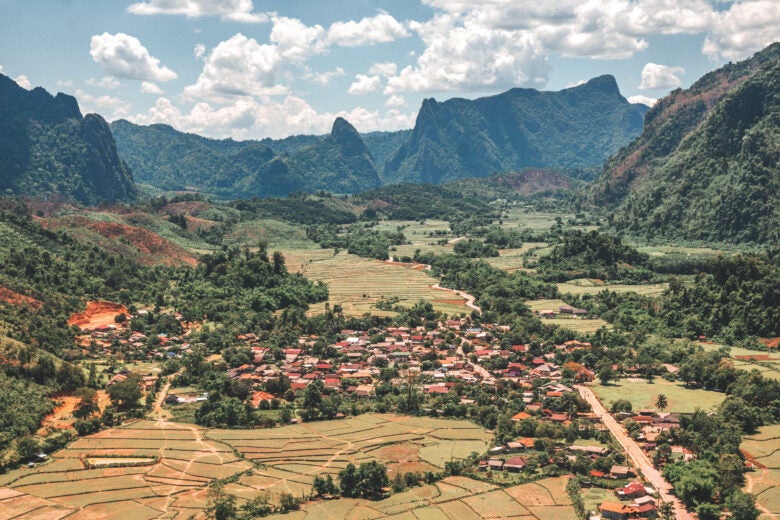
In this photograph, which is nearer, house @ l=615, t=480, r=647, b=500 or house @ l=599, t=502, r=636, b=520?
house @ l=599, t=502, r=636, b=520

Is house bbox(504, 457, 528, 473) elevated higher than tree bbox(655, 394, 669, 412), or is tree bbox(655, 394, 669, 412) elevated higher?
tree bbox(655, 394, 669, 412)

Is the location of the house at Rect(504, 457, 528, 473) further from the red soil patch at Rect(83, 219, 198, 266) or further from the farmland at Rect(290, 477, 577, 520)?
the red soil patch at Rect(83, 219, 198, 266)

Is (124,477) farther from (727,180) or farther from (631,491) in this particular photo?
(727,180)

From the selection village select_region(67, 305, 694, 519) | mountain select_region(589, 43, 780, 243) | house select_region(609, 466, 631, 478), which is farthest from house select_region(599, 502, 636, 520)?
mountain select_region(589, 43, 780, 243)

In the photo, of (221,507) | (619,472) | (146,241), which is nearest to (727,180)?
(146,241)

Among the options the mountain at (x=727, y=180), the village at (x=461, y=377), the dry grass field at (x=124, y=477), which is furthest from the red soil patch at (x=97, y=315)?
the mountain at (x=727, y=180)

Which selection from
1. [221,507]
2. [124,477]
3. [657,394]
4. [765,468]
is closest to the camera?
[221,507]
